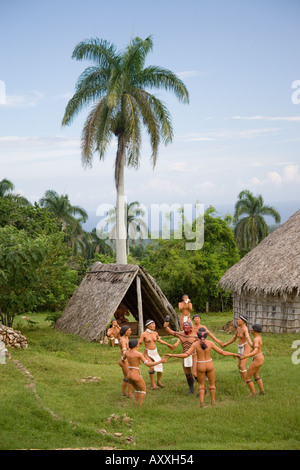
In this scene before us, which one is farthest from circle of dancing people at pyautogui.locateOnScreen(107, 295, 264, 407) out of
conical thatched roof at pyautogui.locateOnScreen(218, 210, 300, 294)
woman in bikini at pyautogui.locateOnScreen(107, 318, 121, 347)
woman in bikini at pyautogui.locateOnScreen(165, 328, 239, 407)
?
conical thatched roof at pyautogui.locateOnScreen(218, 210, 300, 294)

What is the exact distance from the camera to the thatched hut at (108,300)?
58.2ft

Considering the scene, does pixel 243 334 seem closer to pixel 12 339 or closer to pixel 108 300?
pixel 12 339

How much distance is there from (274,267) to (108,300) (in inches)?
241

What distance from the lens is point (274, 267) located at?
19250 mm

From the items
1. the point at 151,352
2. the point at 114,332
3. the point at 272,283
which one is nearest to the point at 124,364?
the point at 151,352

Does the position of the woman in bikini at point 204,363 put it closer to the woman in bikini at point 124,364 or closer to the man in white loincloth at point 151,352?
the woman in bikini at point 124,364

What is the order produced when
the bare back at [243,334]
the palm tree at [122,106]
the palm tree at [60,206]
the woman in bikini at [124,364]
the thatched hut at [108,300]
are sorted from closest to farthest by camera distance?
1. the woman in bikini at [124,364]
2. the bare back at [243,334]
3. the thatched hut at [108,300]
4. the palm tree at [122,106]
5. the palm tree at [60,206]

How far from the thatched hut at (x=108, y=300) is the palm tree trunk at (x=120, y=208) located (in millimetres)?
2860

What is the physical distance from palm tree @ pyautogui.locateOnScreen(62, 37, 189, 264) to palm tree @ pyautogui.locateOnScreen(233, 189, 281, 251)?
20237 mm

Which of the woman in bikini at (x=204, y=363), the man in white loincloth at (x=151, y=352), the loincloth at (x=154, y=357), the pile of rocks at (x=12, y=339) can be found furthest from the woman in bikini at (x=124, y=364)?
the pile of rocks at (x=12, y=339)

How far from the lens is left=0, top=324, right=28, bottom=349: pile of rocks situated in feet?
50.0

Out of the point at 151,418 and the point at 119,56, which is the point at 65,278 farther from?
the point at 151,418

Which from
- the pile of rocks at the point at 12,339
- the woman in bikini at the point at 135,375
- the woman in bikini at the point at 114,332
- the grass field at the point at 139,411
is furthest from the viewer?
the woman in bikini at the point at 114,332

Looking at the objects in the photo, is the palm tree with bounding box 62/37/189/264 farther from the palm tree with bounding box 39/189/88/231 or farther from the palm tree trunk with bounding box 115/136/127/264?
the palm tree with bounding box 39/189/88/231
